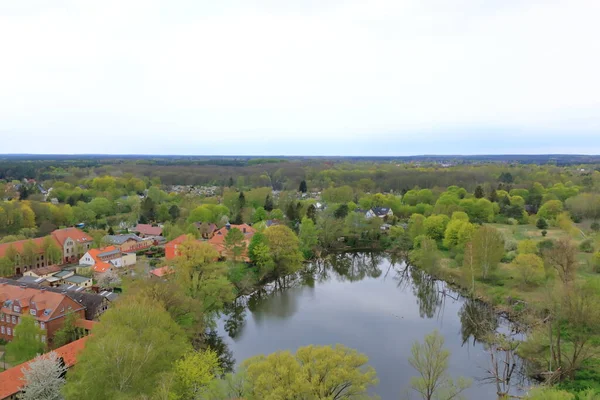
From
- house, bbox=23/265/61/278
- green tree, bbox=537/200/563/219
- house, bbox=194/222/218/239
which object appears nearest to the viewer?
house, bbox=23/265/61/278

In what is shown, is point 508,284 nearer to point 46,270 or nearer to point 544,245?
point 544,245

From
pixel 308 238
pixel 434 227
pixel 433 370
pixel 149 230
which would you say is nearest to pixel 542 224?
pixel 434 227

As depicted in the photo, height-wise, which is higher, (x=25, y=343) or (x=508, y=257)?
(x=25, y=343)

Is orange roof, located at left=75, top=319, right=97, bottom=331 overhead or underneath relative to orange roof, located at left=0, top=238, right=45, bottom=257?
underneath

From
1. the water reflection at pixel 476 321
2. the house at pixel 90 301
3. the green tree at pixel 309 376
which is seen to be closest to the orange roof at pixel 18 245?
the house at pixel 90 301

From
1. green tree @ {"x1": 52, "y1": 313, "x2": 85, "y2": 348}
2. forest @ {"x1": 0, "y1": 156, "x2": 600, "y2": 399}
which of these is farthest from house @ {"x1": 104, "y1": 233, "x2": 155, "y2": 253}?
green tree @ {"x1": 52, "y1": 313, "x2": 85, "y2": 348}

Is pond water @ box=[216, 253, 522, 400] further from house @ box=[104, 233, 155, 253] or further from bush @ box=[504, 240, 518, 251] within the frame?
house @ box=[104, 233, 155, 253]
